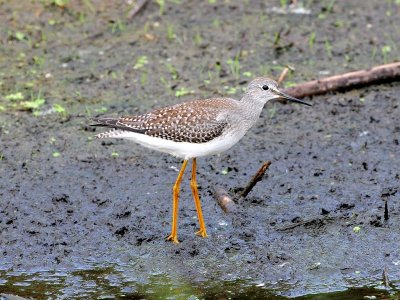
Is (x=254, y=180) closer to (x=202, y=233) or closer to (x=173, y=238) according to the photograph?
(x=202, y=233)

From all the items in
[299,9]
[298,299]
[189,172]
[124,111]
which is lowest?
[298,299]

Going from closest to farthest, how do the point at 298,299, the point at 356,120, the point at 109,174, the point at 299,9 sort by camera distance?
1. the point at 298,299
2. the point at 109,174
3. the point at 356,120
4. the point at 299,9

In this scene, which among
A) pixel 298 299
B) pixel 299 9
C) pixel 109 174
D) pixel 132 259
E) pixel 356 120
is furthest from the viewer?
pixel 299 9

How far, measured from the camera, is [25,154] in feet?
31.2

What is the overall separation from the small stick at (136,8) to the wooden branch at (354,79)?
317 centimetres

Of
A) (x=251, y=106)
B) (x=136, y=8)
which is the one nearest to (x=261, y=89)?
(x=251, y=106)

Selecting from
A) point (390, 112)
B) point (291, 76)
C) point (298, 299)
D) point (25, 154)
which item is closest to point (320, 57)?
point (291, 76)

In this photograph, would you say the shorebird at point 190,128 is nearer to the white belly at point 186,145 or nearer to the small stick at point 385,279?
the white belly at point 186,145

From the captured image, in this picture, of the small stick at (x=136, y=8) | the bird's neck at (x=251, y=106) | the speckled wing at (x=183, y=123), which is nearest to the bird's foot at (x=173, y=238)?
the speckled wing at (x=183, y=123)

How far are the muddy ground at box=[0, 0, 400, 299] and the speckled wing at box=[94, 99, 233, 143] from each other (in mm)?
1013

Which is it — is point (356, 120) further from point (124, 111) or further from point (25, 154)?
point (25, 154)

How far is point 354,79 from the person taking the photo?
34.9 feet

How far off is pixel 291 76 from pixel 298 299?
4478 millimetres

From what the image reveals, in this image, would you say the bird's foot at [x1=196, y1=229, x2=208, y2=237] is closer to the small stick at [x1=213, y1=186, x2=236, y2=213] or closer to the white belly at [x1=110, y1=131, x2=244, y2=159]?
the small stick at [x1=213, y1=186, x2=236, y2=213]
